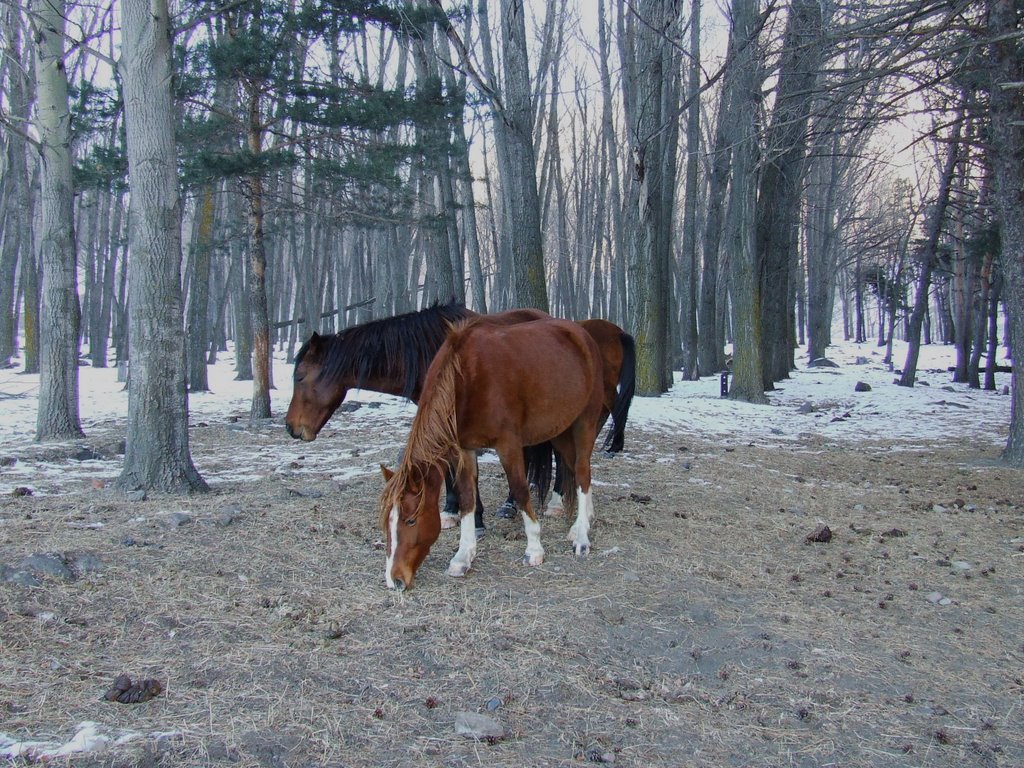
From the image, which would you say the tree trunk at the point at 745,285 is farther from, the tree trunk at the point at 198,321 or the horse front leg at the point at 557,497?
the tree trunk at the point at 198,321

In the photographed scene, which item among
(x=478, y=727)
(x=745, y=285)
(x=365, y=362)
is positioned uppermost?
(x=745, y=285)

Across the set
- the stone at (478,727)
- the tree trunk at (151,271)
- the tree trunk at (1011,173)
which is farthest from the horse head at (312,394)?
the tree trunk at (1011,173)

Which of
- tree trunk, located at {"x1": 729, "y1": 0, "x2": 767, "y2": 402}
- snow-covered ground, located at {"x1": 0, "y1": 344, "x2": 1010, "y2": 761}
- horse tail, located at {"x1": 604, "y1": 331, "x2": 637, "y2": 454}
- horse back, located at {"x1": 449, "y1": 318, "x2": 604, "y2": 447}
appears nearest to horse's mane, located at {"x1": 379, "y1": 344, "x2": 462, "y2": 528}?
horse back, located at {"x1": 449, "y1": 318, "x2": 604, "y2": 447}

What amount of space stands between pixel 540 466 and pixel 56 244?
6.85 m

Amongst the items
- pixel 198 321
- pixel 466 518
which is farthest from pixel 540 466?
pixel 198 321

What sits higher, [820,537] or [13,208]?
[13,208]

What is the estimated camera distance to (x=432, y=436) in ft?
14.4

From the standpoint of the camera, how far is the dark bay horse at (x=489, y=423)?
4.18 m

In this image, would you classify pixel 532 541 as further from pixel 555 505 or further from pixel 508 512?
pixel 555 505

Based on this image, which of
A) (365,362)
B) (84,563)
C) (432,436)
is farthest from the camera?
(365,362)

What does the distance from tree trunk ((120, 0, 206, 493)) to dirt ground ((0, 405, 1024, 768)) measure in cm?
45

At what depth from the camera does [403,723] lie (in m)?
2.77

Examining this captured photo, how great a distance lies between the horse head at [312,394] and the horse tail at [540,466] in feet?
5.43

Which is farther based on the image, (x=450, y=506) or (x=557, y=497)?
(x=557, y=497)
